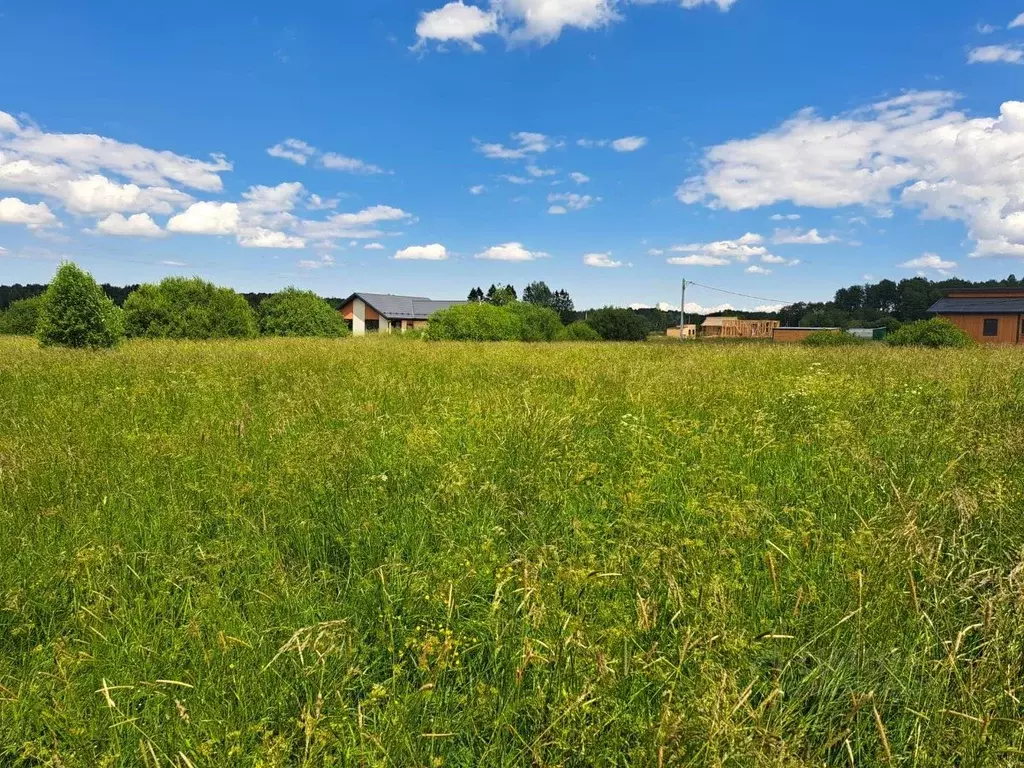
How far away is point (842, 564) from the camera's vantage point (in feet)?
6.96

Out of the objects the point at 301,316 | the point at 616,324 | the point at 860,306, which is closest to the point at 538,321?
the point at 616,324

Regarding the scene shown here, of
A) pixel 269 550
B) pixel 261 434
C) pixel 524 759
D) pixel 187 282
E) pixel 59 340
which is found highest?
pixel 187 282

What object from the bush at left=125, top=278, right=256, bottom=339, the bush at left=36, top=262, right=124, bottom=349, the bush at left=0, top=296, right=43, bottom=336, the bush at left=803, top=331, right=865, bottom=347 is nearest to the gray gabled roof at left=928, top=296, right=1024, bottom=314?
the bush at left=803, top=331, right=865, bottom=347

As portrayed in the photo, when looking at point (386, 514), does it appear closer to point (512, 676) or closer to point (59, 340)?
point (512, 676)

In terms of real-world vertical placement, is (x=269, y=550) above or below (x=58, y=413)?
below

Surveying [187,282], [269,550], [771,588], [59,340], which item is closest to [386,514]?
[269,550]

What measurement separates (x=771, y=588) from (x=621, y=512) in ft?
2.58

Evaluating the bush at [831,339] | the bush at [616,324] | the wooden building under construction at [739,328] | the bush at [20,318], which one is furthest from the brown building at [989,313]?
the bush at [20,318]

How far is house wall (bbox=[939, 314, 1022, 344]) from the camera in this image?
4506 centimetres

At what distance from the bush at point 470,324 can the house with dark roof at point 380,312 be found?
119 ft

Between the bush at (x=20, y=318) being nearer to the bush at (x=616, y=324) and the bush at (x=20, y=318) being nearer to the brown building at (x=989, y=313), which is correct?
the bush at (x=616, y=324)

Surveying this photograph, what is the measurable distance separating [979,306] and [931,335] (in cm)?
4196

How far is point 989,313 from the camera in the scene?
4659 cm

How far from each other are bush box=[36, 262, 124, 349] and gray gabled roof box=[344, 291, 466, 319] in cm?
5475
